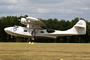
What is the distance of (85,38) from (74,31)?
17.8 m

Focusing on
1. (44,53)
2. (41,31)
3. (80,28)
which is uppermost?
(80,28)

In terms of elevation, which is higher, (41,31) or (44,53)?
(41,31)

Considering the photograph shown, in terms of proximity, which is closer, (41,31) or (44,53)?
(44,53)

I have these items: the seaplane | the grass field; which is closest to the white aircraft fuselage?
A: the seaplane

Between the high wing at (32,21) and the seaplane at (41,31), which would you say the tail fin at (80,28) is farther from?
the high wing at (32,21)

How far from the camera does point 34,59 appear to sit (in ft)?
35.1

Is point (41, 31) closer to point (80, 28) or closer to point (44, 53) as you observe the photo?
point (80, 28)

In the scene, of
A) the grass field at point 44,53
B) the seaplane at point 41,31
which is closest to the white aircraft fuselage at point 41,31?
the seaplane at point 41,31

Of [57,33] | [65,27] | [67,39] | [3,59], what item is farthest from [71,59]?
[65,27]

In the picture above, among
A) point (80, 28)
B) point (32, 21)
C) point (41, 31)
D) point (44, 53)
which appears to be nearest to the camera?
point (44, 53)

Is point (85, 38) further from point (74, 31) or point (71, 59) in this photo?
point (71, 59)

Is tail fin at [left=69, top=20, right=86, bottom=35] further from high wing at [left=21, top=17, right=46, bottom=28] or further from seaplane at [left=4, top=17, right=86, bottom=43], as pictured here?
high wing at [left=21, top=17, right=46, bottom=28]

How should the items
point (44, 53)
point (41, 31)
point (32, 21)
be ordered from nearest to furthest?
point (44, 53)
point (32, 21)
point (41, 31)

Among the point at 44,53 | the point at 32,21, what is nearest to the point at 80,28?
the point at 32,21
